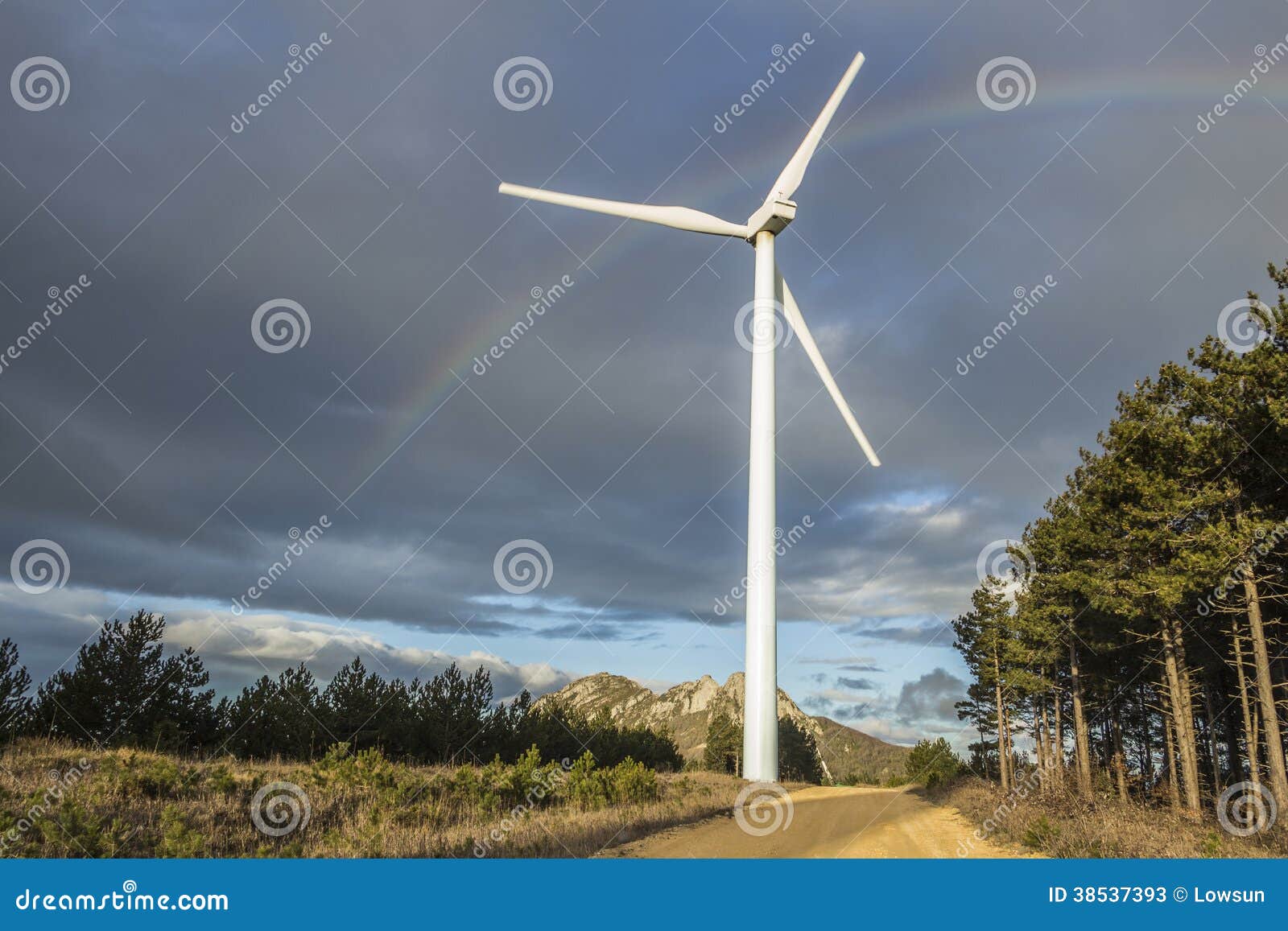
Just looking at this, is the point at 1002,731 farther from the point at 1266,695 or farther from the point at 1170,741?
the point at 1266,695

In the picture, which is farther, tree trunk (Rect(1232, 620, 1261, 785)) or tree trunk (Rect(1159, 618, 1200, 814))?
tree trunk (Rect(1232, 620, 1261, 785))

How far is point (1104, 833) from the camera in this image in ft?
50.4

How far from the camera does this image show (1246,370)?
24172 millimetres

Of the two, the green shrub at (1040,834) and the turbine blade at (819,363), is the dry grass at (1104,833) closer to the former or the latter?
the green shrub at (1040,834)

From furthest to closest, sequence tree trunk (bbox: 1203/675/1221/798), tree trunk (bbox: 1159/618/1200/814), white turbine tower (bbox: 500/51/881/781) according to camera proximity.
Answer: tree trunk (bbox: 1203/675/1221/798) < tree trunk (bbox: 1159/618/1200/814) < white turbine tower (bbox: 500/51/881/781)

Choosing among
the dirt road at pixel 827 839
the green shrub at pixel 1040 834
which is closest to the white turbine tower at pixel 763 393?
the dirt road at pixel 827 839

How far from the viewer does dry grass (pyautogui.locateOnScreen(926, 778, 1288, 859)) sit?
14297 millimetres

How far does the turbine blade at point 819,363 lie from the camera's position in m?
27.6

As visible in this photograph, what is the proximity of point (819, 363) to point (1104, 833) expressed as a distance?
1704 cm

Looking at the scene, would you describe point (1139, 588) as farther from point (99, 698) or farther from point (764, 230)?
point (99, 698)

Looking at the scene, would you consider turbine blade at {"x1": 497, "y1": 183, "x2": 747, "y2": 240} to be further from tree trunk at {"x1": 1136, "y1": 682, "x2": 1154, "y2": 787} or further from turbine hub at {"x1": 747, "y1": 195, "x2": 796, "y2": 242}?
tree trunk at {"x1": 1136, "y1": 682, "x2": 1154, "y2": 787}

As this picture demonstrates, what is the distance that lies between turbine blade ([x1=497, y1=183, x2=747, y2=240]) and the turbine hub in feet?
2.49

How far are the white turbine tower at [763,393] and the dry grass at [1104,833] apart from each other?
611 centimetres

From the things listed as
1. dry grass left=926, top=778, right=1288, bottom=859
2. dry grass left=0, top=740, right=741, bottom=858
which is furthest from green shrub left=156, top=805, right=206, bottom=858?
dry grass left=926, top=778, right=1288, bottom=859
